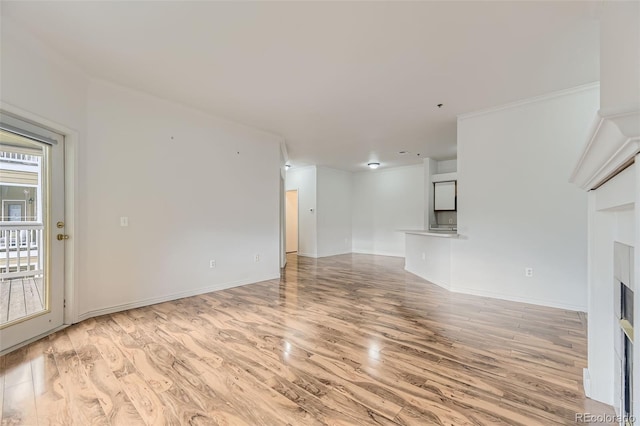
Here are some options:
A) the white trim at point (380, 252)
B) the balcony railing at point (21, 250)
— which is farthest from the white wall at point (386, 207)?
the balcony railing at point (21, 250)

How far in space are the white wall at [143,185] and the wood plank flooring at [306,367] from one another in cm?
56

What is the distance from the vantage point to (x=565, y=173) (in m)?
3.45

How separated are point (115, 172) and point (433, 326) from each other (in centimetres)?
401

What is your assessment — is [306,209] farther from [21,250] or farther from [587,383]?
[587,383]

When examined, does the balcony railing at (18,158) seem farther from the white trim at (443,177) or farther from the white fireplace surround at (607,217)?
the white trim at (443,177)

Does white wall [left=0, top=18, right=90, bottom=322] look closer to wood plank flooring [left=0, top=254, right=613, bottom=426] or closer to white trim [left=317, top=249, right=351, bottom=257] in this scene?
wood plank flooring [left=0, top=254, right=613, bottom=426]

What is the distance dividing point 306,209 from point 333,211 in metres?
0.88

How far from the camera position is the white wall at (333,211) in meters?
8.01

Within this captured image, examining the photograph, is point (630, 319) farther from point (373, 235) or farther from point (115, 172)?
point (373, 235)

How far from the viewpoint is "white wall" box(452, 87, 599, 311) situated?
133 inches

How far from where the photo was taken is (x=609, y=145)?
35.3 inches

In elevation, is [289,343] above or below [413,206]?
below

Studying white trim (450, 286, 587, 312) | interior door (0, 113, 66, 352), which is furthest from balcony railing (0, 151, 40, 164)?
white trim (450, 286, 587, 312)

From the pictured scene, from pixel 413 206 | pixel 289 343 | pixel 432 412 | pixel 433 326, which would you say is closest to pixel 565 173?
pixel 433 326
